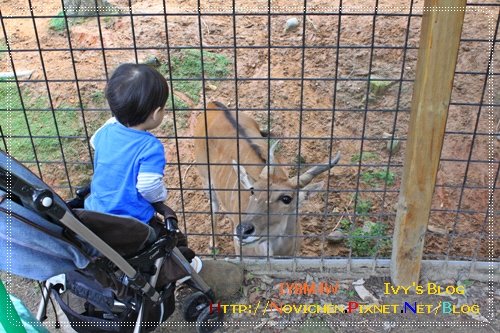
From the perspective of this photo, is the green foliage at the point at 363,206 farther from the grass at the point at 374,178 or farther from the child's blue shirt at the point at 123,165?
the child's blue shirt at the point at 123,165

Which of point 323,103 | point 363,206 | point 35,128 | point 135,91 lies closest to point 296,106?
point 323,103

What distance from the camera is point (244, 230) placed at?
4090mm

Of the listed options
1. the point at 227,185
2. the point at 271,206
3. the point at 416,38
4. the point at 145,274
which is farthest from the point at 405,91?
the point at 145,274

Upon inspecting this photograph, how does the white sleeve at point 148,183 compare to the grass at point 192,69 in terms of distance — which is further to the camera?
the grass at point 192,69

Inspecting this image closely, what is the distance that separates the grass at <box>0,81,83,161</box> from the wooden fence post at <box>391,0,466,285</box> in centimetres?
372

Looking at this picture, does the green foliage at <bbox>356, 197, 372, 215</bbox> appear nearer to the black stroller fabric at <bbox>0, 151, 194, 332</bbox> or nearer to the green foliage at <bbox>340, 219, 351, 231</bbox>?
the green foliage at <bbox>340, 219, 351, 231</bbox>

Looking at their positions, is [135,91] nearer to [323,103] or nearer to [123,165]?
[123,165]

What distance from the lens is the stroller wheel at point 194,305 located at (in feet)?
11.5

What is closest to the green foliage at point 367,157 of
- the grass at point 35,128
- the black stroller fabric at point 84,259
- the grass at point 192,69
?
the grass at point 192,69

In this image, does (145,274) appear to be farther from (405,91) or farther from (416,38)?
(416,38)

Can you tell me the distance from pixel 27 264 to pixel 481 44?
21.5 ft

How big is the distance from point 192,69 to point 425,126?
4456 mm

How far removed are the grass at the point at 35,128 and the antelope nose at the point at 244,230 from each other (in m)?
2.68

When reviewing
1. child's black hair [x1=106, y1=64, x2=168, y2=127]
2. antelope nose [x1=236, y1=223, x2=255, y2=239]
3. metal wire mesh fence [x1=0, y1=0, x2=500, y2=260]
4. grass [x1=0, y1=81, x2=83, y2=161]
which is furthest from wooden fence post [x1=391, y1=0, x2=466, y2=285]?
grass [x1=0, y1=81, x2=83, y2=161]
